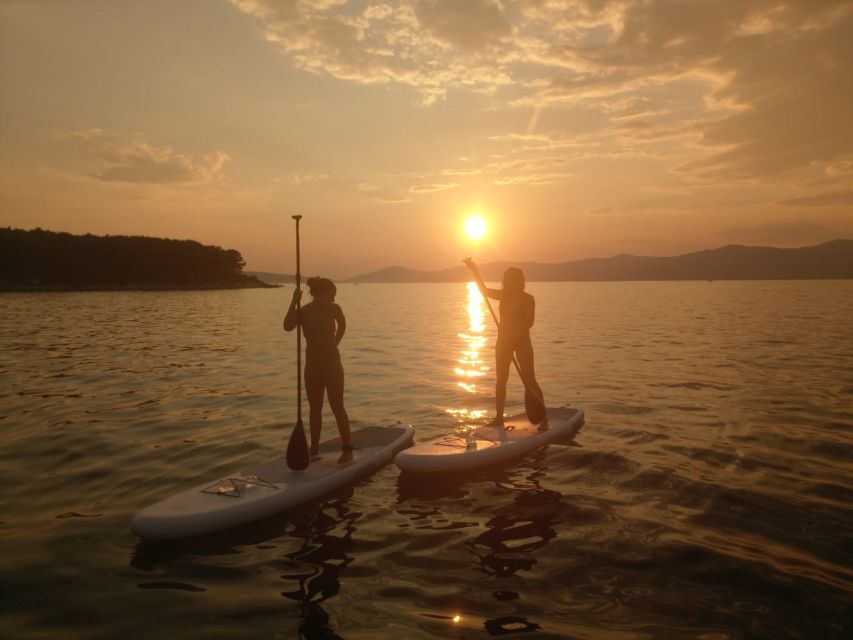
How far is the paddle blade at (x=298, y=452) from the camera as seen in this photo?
8.28 metres

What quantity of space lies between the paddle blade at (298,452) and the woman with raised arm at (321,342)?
0.62 m

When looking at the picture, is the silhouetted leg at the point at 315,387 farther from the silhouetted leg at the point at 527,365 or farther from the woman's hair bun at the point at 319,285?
the silhouetted leg at the point at 527,365

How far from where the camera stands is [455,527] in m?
7.17

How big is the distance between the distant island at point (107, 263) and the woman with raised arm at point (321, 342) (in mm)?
126213

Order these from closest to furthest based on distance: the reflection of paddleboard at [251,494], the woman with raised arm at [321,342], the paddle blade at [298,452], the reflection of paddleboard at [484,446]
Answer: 1. the reflection of paddleboard at [251,494]
2. the paddle blade at [298,452]
3. the woman with raised arm at [321,342]
4. the reflection of paddleboard at [484,446]

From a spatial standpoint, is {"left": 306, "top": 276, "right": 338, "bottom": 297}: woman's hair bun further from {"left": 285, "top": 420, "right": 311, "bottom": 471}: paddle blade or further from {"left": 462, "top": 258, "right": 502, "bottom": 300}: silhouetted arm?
{"left": 462, "top": 258, "right": 502, "bottom": 300}: silhouetted arm

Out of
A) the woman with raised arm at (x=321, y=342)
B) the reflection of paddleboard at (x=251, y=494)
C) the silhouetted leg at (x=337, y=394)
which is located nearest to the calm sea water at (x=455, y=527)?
the reflection of paddleboard at (x=251, y=494)

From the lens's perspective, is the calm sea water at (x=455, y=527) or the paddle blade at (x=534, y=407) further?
the paddle blade at (x=534, y=407)

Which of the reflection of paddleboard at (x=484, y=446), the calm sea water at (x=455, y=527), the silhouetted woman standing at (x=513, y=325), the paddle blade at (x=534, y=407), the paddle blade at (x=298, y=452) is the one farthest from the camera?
the paddle blade at (x=534, y=407)

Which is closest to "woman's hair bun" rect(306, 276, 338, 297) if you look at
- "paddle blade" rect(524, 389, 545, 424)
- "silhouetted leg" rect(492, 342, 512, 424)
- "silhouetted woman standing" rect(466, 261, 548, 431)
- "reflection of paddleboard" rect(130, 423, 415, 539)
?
"reflection of paddleboard" rect(130, 423, 415, 539)

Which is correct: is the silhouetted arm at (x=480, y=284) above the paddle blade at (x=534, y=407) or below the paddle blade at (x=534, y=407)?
above

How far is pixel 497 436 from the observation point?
10.2 metres

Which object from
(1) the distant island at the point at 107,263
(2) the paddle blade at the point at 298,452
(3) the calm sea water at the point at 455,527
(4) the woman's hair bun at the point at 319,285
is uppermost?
(1) the distant island at the point at 107,263

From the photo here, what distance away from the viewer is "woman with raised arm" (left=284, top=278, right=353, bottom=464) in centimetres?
863
